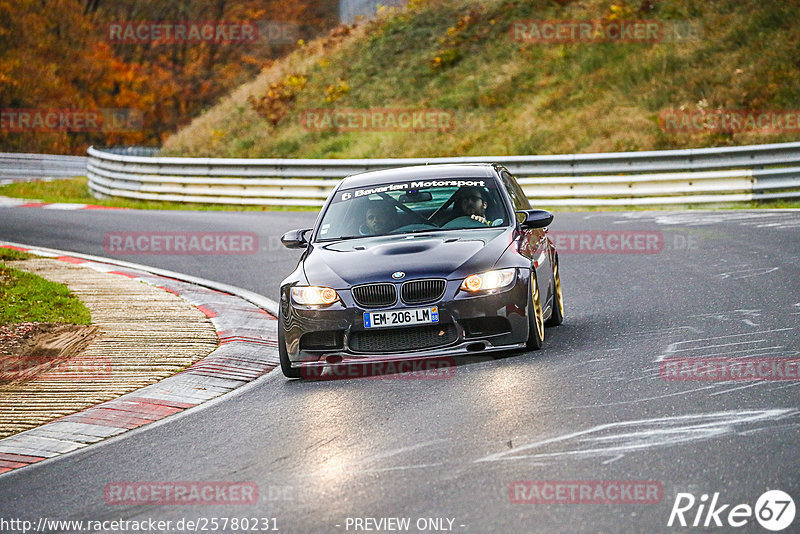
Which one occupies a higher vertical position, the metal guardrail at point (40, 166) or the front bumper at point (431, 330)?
the front bumper at point (431, 330)

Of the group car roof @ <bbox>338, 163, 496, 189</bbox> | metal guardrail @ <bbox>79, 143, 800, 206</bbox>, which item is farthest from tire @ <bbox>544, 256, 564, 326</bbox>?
metal guardrail @ <bbox>79, 143, 800, 206</bbox>

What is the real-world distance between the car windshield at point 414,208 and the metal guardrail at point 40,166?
1334 inches

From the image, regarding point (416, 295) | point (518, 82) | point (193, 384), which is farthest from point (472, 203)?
point (518, 82)

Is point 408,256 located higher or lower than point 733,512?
higher

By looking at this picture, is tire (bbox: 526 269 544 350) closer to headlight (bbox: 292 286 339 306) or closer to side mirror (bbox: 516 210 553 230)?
side mirror (bbox: 516 210 553 230)

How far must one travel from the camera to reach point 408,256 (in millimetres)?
8625

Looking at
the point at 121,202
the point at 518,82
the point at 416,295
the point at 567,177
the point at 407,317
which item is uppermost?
the point at 518,82

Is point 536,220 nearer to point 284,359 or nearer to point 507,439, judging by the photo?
point 284,359

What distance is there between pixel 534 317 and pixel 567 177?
47.3 ft

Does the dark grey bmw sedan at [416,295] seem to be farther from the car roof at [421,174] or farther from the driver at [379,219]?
the car roof at [421,174]

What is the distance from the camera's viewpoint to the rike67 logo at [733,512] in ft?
15.6

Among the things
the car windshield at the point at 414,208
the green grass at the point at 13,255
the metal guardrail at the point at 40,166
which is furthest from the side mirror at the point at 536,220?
the metal guardrail at the point at 40,166

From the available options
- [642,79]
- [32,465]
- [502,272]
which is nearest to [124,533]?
[32,465]

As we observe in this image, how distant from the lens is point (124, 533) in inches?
209
